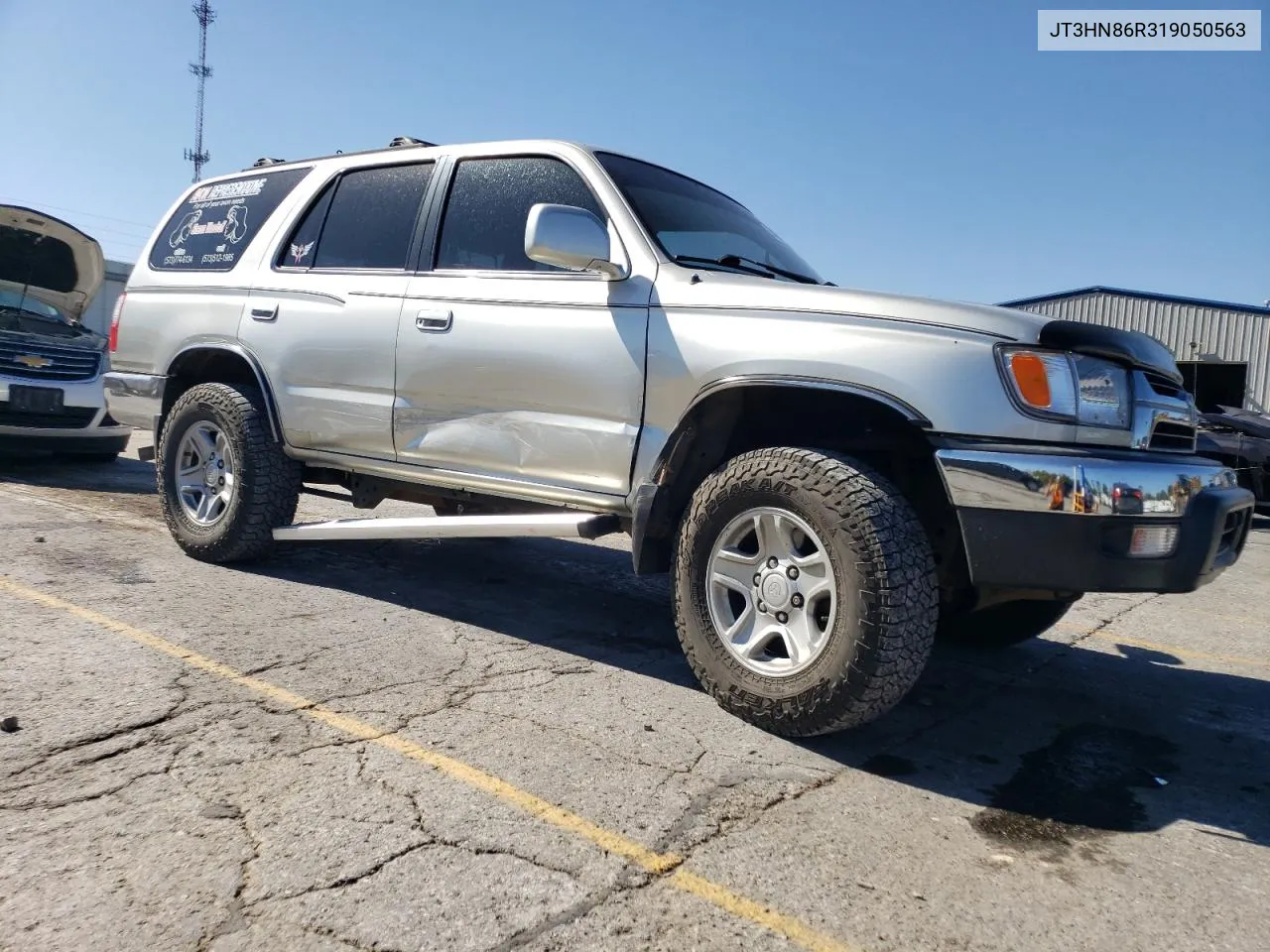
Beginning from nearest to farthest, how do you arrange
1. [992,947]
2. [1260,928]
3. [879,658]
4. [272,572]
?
[992,947] < [1260,928] < [879,658] < [272,572]

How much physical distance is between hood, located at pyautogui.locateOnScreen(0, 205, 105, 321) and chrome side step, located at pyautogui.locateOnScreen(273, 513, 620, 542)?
5610 millimetres

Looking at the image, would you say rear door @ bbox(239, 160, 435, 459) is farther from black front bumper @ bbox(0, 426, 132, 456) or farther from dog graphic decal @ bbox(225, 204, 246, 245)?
black front bumper @ bbox(0, 426, 132, 456)

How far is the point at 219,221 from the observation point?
524cm

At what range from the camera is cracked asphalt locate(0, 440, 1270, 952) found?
1977 mm

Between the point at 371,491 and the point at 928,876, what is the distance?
10.9 feet

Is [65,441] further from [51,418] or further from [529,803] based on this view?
[529,803]

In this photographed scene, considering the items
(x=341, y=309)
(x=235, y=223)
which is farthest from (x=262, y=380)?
(x=235, y=223)

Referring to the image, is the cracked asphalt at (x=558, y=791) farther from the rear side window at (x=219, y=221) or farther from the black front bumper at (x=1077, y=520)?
the rear side window at (x=219, y=221)

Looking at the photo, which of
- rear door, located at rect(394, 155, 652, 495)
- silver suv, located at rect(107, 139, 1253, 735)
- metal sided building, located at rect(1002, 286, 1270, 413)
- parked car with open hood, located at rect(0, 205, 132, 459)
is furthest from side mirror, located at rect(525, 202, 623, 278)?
metal sided building, located at rect(1002, 286, 1270, 413)

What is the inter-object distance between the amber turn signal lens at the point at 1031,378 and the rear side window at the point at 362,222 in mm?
2690

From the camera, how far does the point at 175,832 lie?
87.4 inches

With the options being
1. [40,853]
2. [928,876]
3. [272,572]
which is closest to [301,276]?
[272,572]

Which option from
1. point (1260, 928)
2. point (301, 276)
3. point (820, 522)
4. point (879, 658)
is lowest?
point (1260, 928)

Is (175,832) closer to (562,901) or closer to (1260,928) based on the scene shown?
(562,901)
